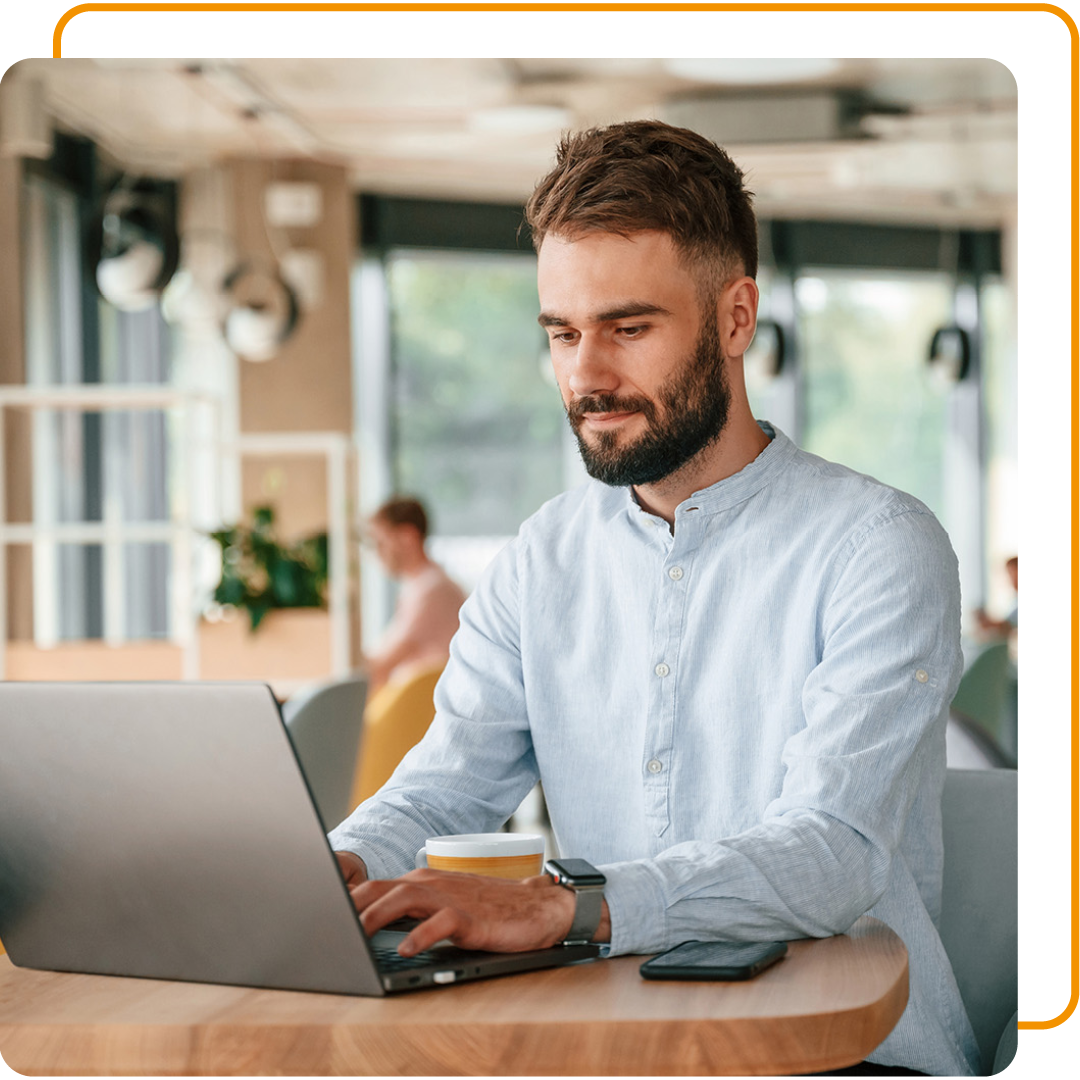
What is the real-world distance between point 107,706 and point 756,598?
0.70m

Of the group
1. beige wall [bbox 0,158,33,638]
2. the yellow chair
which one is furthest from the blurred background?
the yellow chair

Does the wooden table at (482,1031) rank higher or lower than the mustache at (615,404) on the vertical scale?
lower

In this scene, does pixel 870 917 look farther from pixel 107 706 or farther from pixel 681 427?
pixel 107 706

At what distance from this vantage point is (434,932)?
3.49 ft

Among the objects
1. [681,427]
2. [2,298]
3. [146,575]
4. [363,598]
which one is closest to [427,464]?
[363,598]

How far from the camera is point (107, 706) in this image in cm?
104

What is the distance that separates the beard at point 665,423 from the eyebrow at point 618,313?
0.08 m

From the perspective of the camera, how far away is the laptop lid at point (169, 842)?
999 mm

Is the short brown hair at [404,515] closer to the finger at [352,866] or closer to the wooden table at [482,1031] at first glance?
the finger at [352,866]

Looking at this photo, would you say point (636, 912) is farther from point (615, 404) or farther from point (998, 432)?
point (998, 432)

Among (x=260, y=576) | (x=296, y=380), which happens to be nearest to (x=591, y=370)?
(x=260, y=576)

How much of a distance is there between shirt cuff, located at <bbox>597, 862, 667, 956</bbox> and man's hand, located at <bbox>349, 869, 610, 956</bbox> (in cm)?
1

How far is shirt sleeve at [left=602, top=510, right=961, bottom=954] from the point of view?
1155mm

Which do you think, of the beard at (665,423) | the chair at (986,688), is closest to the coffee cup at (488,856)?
the beard at (665,423)
